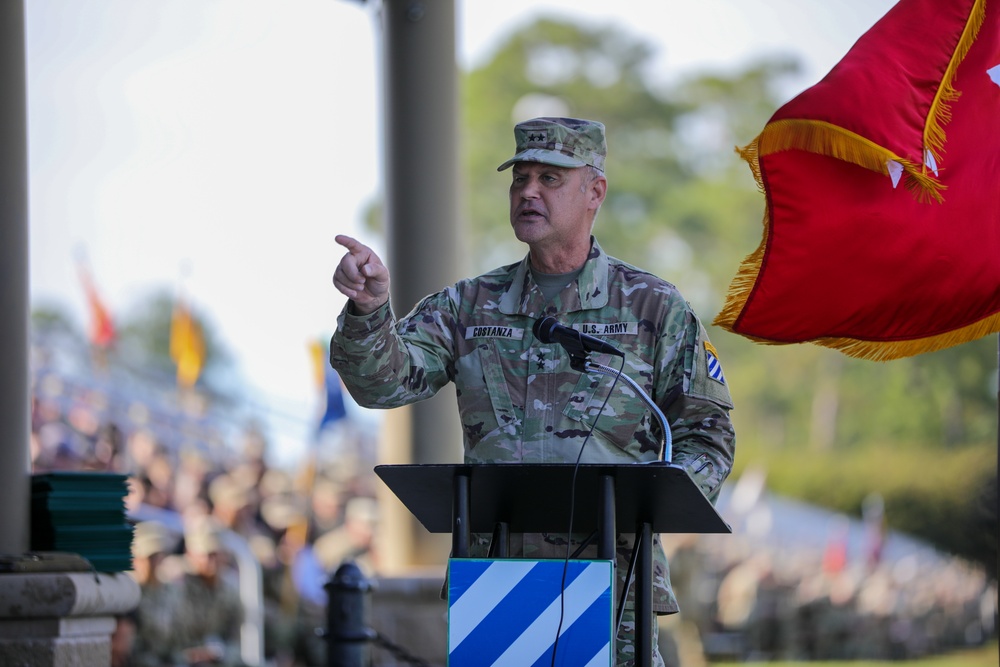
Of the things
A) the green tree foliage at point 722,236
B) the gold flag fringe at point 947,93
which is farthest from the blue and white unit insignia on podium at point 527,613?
the green tree foliage at point 722,236

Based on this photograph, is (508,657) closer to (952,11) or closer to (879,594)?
(952,11)

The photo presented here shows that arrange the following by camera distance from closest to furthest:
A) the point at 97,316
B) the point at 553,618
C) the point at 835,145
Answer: the point at 553,618 < the point at 835,145 < the point at 97,316

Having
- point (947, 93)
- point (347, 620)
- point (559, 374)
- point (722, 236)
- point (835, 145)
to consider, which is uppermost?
point (722, 236)

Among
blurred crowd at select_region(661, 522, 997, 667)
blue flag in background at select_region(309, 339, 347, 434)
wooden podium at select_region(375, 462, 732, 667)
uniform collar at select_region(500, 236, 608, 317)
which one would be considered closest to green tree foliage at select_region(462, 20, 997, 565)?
blurred crowd at select_region(661, 522, 997, 667)

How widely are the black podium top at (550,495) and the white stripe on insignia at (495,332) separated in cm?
63

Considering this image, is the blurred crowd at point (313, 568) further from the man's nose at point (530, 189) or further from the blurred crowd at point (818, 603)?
the man's nose at point (530, 189)

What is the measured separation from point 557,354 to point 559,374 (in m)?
0.06

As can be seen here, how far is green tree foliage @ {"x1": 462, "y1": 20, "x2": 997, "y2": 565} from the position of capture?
28.2 m

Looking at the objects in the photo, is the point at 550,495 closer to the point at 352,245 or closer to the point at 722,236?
the point at 352,245

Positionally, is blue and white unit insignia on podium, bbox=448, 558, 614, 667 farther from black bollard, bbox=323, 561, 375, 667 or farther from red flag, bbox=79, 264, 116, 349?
red flag, bbox=79, 264, 116, 349

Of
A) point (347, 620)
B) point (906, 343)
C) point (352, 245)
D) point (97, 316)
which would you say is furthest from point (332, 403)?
point (352, 245)

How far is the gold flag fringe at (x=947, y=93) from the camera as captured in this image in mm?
4934

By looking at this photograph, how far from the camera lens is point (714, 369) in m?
4.00

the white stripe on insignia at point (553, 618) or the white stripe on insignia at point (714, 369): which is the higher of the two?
the white stripe on insignia at point (714, 369)
